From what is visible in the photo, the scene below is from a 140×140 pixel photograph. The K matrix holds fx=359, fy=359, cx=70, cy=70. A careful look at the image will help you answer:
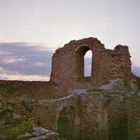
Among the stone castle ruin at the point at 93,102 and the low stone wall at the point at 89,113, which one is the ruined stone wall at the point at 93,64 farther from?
the low stone wall at the point at 89,113

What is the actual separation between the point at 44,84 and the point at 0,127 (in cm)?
1573

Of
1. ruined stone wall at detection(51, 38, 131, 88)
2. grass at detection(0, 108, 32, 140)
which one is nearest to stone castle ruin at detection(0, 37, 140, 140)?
ruined stone wall at detection(51, 38, 131, 88)

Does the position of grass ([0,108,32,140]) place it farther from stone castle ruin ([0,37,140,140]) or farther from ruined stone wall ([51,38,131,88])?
ruined stone wall ([51,38,131,88])

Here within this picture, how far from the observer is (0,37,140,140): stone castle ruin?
16.0 metres

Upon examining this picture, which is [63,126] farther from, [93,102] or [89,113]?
[93,102]

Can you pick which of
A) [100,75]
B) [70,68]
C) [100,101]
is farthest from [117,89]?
[70,68]

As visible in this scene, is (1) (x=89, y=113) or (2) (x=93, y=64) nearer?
(1) (x=89, y=113)

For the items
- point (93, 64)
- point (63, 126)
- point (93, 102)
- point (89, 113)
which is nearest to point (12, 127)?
point (93, 102)

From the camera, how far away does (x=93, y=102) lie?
53.6 ft

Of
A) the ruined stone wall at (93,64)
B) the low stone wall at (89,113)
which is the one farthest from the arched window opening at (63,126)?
the ruined stone wall at (93,64)

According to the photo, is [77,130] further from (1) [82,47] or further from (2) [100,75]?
(1) [82,47]

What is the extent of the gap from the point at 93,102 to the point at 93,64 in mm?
6373

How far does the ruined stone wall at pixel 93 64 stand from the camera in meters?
21.0

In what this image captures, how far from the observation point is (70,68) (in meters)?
23.6
